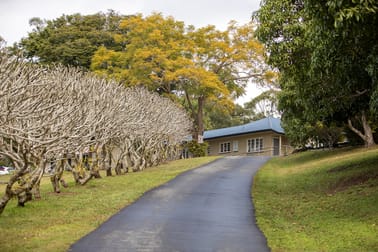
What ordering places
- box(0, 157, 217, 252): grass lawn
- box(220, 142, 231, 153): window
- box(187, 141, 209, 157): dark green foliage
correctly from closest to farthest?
box(0, 157, 217, 252): grass lawn → box(187, 141, 209, 157): dark green foliage → box(220, 142, 231, 153): window

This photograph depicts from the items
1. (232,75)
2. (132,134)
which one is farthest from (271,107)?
(132,134)

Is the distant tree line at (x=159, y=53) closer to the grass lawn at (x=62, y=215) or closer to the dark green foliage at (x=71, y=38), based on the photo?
the dark green foliage at (x=71, y=38)

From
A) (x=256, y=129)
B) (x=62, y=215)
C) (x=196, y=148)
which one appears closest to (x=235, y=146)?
(x=256, y=129)

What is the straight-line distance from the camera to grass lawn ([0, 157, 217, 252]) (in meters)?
10.4

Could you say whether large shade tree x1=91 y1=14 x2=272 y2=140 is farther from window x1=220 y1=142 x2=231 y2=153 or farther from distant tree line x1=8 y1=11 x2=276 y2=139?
window x1=220 y1=142 x2=231 y2=153

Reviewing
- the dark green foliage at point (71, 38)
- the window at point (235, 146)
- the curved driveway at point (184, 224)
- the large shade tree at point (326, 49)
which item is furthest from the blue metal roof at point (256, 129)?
the curved driveway at point (184, 224)

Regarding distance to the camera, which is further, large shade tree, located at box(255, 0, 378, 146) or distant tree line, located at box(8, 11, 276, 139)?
distant tree line, located at box(8, 11, 276, 139)

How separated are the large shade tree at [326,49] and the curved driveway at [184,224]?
4401mm

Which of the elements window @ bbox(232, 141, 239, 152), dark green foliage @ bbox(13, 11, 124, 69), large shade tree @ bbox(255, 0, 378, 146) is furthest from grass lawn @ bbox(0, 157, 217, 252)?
window @ bbox(232, 141, 239, 152)

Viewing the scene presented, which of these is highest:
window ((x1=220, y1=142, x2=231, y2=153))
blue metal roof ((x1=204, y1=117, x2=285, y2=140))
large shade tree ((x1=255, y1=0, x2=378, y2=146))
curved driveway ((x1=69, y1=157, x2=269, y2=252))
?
blue metal roof ((x1=204, y1=117, x2=285, y2=140))

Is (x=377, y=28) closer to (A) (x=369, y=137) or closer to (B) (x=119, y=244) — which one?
(B) (x=119, y=244)

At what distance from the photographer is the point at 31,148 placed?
46.4ft

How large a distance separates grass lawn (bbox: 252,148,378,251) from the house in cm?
2718

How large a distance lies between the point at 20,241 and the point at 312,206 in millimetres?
8792
